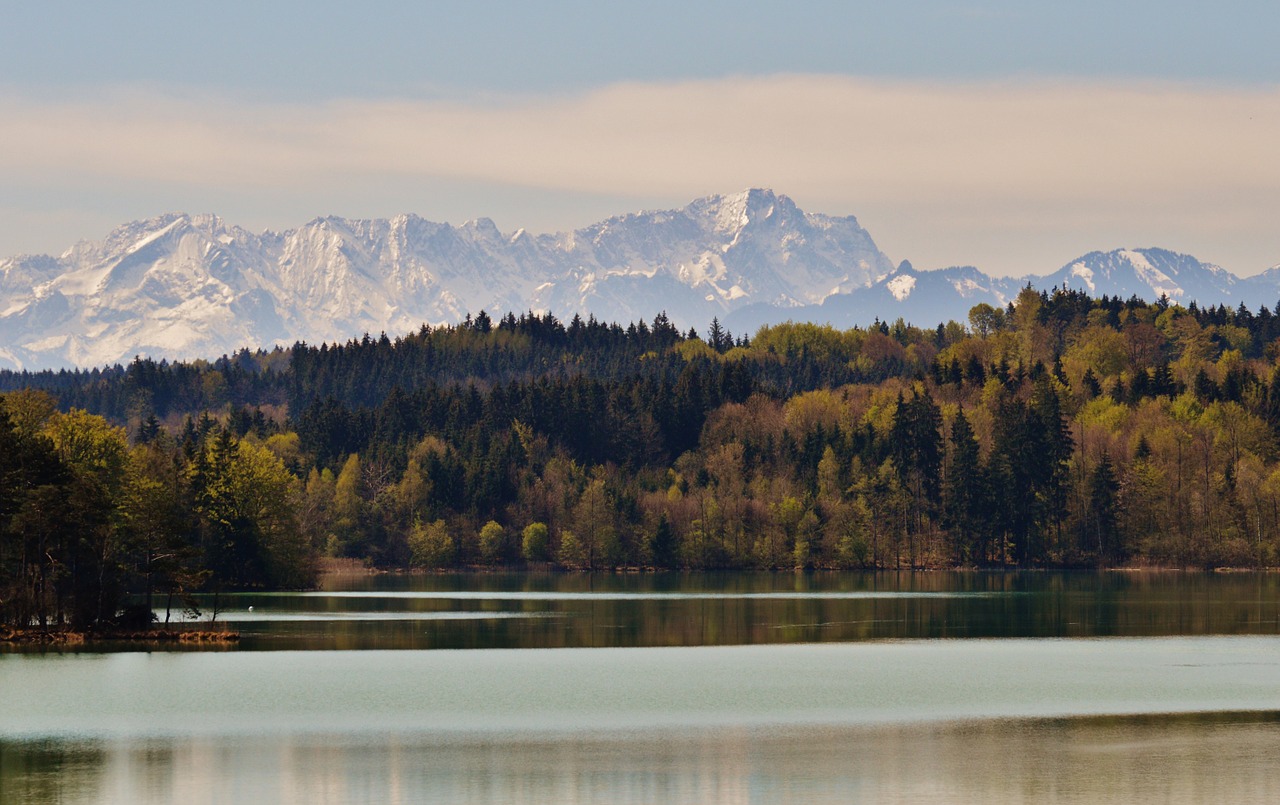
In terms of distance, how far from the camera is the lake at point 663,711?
5119cm

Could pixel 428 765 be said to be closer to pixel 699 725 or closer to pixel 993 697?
pixel 699 725

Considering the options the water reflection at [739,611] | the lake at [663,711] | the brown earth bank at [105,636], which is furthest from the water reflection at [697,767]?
the brown earth bank at [105,636]

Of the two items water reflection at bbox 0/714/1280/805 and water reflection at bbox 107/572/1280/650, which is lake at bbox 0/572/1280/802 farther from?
water reflection at bbox 107/572/1280/650

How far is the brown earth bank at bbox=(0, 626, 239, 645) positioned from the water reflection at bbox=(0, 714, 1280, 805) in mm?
37287

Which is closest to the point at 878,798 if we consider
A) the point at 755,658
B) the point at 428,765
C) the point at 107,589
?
the point at 428,765

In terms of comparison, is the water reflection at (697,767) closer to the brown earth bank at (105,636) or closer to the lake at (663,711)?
the lake at (663,711)

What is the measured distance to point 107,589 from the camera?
97.2 metres

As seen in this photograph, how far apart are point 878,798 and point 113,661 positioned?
49.3 m

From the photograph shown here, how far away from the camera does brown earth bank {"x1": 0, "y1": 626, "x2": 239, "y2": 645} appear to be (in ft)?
307

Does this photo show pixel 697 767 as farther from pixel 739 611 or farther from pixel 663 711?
pixel 739 611

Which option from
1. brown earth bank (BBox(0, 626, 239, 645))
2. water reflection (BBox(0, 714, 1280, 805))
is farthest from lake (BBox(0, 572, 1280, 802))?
brown earth bank (BBox(0, 626, 239, 645))

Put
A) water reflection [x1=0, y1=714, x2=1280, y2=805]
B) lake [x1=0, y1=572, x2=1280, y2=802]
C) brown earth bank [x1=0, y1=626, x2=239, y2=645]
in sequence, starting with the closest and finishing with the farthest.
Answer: water reflection [x1=0, y1=714, x2=1280, y2=805], lake [x1=0, y1=572, x2=1280, y2=802], brown earth bank [x1=0, y1=626, x2=239, y2=645]

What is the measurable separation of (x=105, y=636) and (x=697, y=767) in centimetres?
5248


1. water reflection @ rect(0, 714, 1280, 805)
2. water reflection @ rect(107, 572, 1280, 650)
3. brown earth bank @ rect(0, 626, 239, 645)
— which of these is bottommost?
water reflection @ rect(0, 714, 1280, 805)
